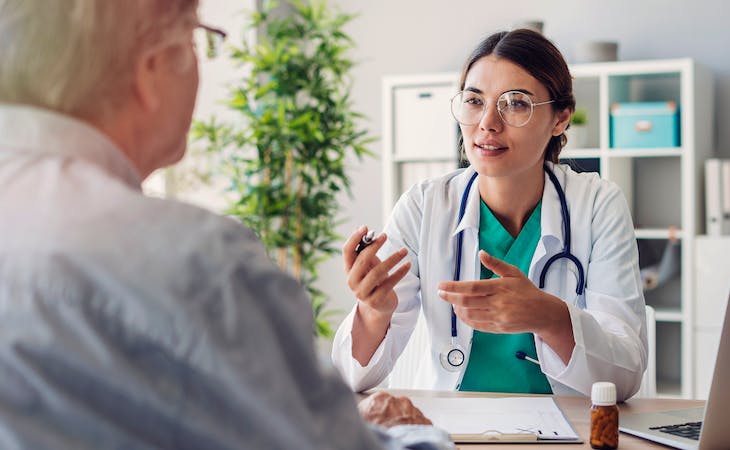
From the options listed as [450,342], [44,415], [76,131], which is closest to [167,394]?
[44,415]

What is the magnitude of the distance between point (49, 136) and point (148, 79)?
0.10 meters

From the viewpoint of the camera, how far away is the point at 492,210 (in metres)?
2.03

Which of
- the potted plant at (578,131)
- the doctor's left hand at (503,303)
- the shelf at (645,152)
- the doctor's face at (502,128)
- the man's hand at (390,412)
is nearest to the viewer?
the man's hand at (390,412)

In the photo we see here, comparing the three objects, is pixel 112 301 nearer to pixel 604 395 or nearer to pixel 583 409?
pixel 604 395

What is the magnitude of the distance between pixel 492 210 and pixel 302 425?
4.78 ft

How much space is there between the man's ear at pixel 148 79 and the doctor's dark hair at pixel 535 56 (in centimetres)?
132

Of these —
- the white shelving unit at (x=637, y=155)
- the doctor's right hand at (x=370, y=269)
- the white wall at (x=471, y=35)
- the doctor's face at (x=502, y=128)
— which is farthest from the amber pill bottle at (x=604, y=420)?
the white wall at (x=471, y=35)

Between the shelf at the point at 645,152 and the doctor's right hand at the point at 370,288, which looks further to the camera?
the shelf at the point at 645,152

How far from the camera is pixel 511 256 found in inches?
77.2

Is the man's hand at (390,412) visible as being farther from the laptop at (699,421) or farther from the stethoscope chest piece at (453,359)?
the stethoscope chest piece at (453,359)

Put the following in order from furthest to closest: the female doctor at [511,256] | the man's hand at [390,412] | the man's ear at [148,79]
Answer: the female doctor at [511,256]
the man's hand at [390,412]
the man's ear at [148,79]

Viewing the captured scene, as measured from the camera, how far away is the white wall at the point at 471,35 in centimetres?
420

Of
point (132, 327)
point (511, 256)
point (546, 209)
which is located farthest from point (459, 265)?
point (132, 327)

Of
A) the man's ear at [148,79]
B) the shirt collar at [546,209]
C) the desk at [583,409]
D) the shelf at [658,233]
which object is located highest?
the man's ear at [148,79]
